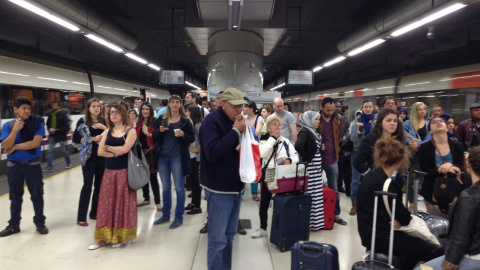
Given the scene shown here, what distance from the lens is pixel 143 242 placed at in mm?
3369

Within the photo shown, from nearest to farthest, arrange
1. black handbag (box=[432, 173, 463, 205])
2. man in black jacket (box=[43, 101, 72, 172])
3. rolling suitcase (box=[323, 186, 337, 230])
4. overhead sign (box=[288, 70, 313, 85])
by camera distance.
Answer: black handbag (box=[432, 173, 463, 205]) < rolling suitcase (box=[323, 186, 337, 230]) < man in black jacket (box=[43, 101, 72, 172]) < overhead sign (box=[288, 70, 313, 85])

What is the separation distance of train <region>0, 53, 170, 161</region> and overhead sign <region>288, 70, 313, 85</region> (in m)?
6.21

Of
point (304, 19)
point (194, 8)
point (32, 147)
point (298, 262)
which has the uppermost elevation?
point (304, 19)

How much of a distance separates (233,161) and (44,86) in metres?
7.59

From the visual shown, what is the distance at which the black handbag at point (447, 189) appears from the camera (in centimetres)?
302

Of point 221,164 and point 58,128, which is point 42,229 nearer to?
point 221,164

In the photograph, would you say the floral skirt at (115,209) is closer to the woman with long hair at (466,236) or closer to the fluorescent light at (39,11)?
the woman with long hair at (466,236)

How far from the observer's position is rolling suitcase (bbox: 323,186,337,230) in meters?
3.69

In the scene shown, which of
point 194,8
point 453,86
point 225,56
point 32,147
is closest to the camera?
point 32,147

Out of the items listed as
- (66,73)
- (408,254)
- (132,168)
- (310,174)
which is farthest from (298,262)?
(66,73)

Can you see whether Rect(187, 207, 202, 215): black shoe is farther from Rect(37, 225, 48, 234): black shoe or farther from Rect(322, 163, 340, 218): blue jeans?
Rect(322, 163, 340, 218): blue jeans

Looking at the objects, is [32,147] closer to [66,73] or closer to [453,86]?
[66,73]

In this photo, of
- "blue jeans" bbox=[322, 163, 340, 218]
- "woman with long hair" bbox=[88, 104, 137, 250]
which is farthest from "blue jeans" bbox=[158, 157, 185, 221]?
"blue jeans" bbox=[322, 163, 340, 218]

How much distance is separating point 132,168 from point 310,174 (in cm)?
202
